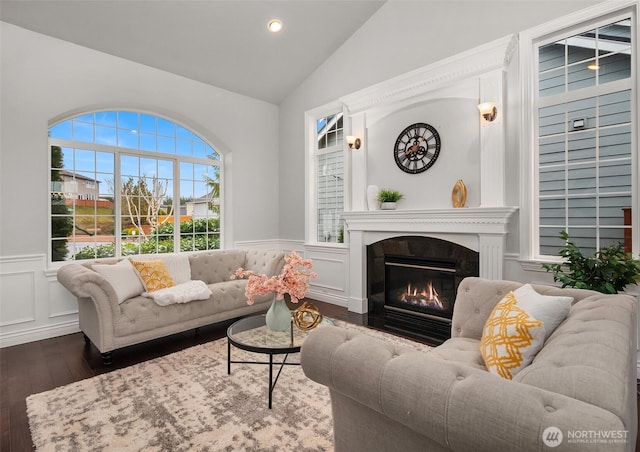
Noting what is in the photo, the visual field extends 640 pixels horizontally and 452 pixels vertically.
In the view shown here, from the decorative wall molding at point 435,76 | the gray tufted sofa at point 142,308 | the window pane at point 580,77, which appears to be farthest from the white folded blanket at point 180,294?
the window pane at point 580,77

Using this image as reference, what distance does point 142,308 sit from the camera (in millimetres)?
3184

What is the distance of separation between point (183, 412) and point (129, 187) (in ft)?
10.9

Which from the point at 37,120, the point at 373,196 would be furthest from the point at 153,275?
the point at 373,196

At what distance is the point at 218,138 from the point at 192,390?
3789 millimetres

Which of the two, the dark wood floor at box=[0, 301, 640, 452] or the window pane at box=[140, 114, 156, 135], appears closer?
the dark wood floor at box=[0, 301, 640, 452]

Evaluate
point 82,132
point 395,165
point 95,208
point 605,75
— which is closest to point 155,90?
point 82,132

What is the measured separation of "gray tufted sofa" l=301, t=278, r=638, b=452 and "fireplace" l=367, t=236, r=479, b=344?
2285mm

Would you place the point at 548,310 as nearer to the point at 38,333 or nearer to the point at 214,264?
the point at 214,264

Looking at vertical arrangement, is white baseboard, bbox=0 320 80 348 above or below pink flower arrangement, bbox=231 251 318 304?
below

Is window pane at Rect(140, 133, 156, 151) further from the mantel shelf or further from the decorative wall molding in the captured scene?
the mantel shelf

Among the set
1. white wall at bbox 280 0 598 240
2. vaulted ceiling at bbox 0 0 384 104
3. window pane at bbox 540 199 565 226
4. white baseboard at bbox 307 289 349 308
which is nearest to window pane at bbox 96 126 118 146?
Result: vaulted ceiling at bbox 0 0 384 104

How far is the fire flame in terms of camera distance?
4.01 meters

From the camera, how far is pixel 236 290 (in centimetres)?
397

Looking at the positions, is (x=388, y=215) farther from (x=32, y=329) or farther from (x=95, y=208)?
(x=32, y=329)
